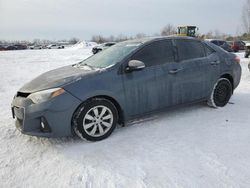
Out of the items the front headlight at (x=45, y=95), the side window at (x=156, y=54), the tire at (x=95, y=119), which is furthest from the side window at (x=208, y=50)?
the front headlight at (x=45, y=95)

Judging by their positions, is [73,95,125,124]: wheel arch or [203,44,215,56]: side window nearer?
[73,95,125,124]: wheel arch

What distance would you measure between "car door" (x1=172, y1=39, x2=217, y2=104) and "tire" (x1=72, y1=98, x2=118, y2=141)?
136 cm

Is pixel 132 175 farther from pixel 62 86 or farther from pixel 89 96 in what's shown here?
pixel 62 86

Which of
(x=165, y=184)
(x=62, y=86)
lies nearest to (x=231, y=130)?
(x=165, y=184)

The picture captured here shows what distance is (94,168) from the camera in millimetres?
2992

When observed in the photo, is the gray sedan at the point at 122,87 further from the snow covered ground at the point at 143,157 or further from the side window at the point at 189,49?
the snow covered ground at the point at 143,157

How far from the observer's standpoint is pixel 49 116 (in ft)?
11.0

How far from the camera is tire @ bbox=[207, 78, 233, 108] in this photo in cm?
502

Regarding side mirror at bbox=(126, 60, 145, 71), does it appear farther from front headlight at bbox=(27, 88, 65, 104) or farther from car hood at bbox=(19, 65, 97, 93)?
front headlight at bbox=(27, 88, 65, 104)

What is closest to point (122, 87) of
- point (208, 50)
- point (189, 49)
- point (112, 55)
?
point (112, 55)

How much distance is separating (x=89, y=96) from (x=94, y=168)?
103 cm

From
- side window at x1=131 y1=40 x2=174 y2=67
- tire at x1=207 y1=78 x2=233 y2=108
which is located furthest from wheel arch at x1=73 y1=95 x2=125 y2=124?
tire at x1=207 y1=78 x2=233 y2=108

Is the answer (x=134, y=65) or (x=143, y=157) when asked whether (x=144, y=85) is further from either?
(x=143, y=157)

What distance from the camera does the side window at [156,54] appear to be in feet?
13.6
